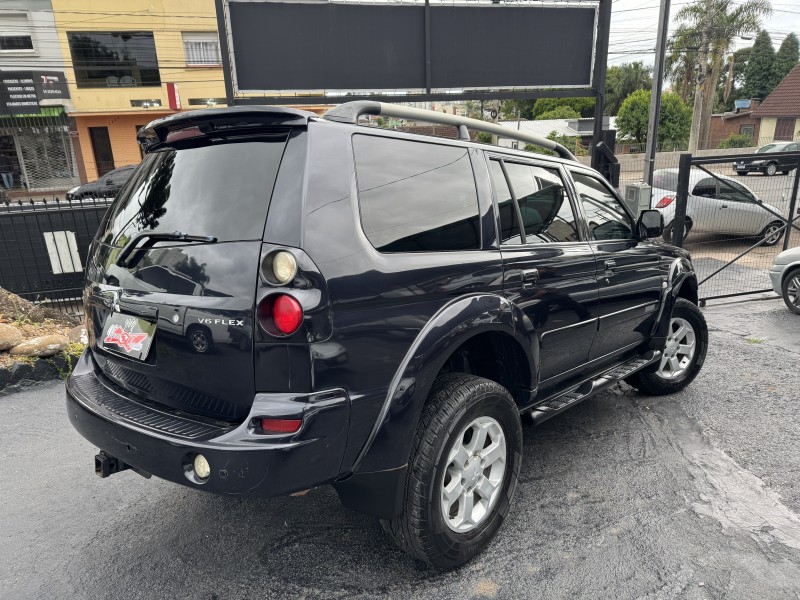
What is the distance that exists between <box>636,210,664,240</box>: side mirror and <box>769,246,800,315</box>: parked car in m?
4.30

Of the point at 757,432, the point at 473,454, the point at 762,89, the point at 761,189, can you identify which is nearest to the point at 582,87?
the point at 761,189

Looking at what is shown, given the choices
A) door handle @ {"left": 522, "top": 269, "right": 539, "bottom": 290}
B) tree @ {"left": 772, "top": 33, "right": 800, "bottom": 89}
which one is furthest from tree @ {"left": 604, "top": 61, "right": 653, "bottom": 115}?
door handle @ {"left": 522, "top": 269, "right": 539, "bottom": 290}

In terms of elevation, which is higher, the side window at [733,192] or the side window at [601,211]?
the side window at [601,211]

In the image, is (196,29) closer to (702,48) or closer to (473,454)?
(473,454)

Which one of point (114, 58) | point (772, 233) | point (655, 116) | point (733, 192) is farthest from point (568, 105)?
point (733, 192)

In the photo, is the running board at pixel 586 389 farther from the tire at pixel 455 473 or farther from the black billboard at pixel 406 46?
the black billboard at pixel 406 46

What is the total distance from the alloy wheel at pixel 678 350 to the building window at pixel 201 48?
26259mm

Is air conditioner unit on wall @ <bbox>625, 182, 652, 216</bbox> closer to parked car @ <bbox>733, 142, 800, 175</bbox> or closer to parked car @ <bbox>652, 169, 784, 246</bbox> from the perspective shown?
parked car @ <bbox>652, 169, 784, 246</bbox>

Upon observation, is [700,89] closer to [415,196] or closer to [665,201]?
[665,201]

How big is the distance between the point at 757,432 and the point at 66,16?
29.9 m

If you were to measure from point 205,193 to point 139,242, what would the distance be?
394mm

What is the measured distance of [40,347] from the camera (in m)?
5.11

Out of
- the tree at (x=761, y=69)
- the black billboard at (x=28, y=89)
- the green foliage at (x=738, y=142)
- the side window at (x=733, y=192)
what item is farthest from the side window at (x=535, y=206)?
the tree at (x=761, y=69)

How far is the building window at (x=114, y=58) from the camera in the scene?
82.0ft
